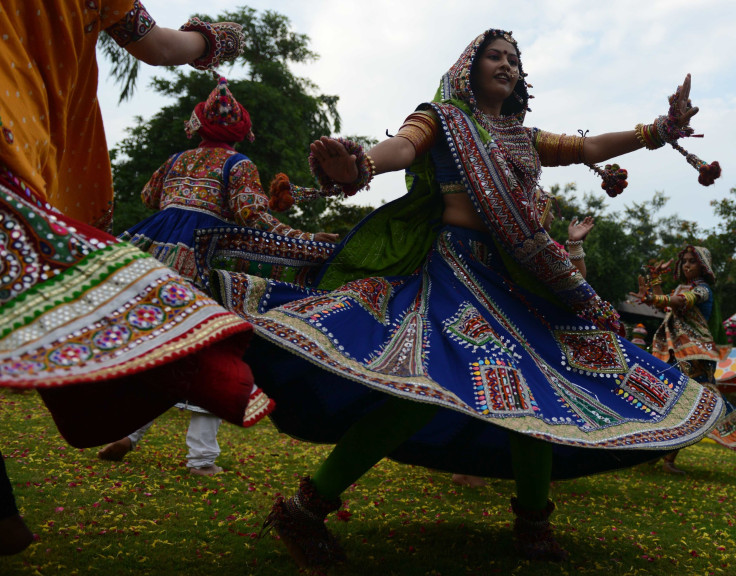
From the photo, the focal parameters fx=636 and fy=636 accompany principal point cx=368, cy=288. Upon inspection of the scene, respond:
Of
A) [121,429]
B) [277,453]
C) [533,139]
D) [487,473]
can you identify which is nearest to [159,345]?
[121,429]

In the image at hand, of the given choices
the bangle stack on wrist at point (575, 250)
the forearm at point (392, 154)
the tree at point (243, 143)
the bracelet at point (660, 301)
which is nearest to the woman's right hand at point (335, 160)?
the forearm at point (392, 154)

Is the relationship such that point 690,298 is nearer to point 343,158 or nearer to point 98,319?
point 343,158

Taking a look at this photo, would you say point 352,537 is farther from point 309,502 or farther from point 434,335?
point 434,335

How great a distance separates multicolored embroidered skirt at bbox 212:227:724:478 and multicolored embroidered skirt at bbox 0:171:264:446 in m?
0.57

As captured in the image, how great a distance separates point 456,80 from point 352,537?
2.17 metres

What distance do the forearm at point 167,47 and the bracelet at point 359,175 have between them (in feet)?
1.71

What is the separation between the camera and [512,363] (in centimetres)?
230

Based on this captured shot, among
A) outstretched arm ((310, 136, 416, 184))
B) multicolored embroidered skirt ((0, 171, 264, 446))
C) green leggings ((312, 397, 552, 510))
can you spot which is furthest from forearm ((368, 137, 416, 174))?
multicolored embroidered skirt ((0, 171, 264, 446))

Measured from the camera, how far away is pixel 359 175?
2299mm

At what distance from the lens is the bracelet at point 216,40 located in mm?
2160

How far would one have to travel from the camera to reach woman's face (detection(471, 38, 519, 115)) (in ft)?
9.83

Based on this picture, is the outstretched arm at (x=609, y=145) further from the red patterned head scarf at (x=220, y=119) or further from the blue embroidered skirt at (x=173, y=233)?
the red patterned head scarf at (x=220, y=119)

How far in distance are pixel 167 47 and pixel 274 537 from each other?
207 cm

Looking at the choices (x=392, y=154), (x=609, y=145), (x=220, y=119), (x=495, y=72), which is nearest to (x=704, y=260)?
(x=609, y=145)
